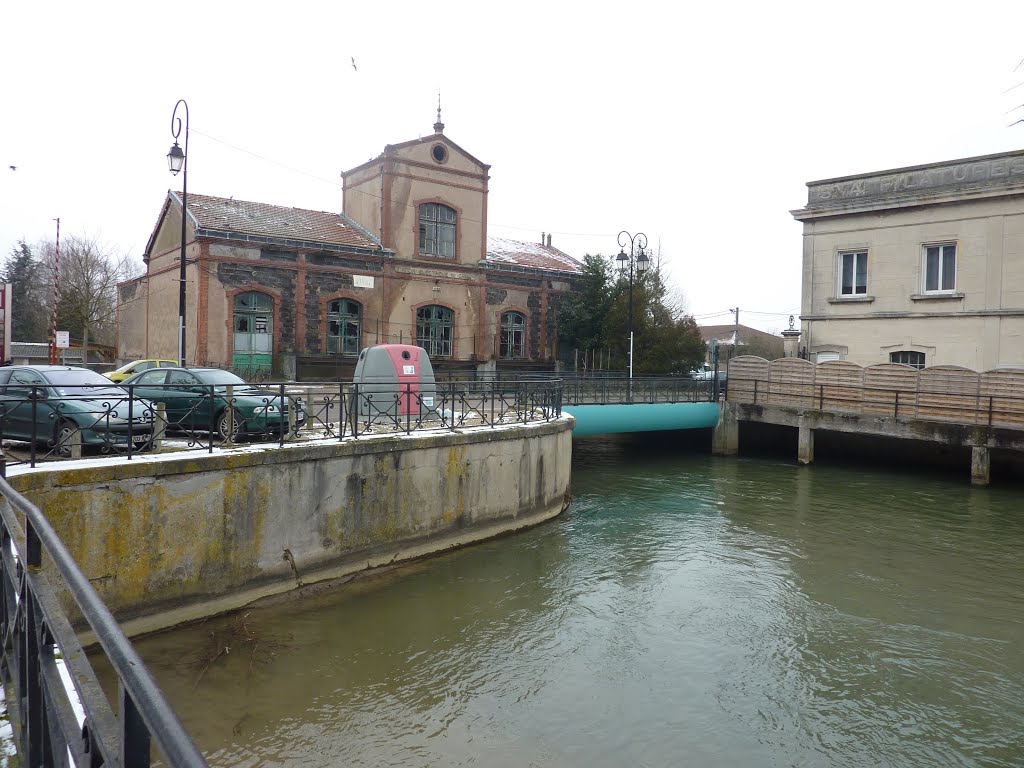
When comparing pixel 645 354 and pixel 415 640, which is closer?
pixel 415 640

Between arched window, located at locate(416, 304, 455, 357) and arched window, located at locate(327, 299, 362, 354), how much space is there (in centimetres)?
272

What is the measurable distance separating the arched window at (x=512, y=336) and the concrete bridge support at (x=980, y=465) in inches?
751

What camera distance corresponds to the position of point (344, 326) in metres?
29.5

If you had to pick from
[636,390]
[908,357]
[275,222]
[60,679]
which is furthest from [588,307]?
[60,679]

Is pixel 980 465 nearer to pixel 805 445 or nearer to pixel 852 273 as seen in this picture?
pixel 805 445

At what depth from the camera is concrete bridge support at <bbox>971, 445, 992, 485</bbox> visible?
20.3 m

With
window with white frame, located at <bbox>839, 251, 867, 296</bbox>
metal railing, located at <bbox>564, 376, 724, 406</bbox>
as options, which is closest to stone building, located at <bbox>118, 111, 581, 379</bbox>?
metal railing, located at <bbox>564, 376, 724, 406</bbox>

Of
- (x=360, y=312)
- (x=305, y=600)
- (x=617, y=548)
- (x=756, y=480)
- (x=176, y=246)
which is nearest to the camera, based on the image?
(x=305, y=600)

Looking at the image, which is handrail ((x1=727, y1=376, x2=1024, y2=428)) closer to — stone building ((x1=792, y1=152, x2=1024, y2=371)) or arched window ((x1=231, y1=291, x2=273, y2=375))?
stone building ((x1=792, y1=152, x2=1024, y2=371))

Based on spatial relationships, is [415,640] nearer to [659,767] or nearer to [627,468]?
[659,767]

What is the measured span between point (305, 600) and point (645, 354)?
2343 centimetres

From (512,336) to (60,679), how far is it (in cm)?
3178

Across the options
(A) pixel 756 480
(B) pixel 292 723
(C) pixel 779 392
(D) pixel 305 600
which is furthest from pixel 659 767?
(C) pixel 779 392

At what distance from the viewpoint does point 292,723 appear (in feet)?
24.0
